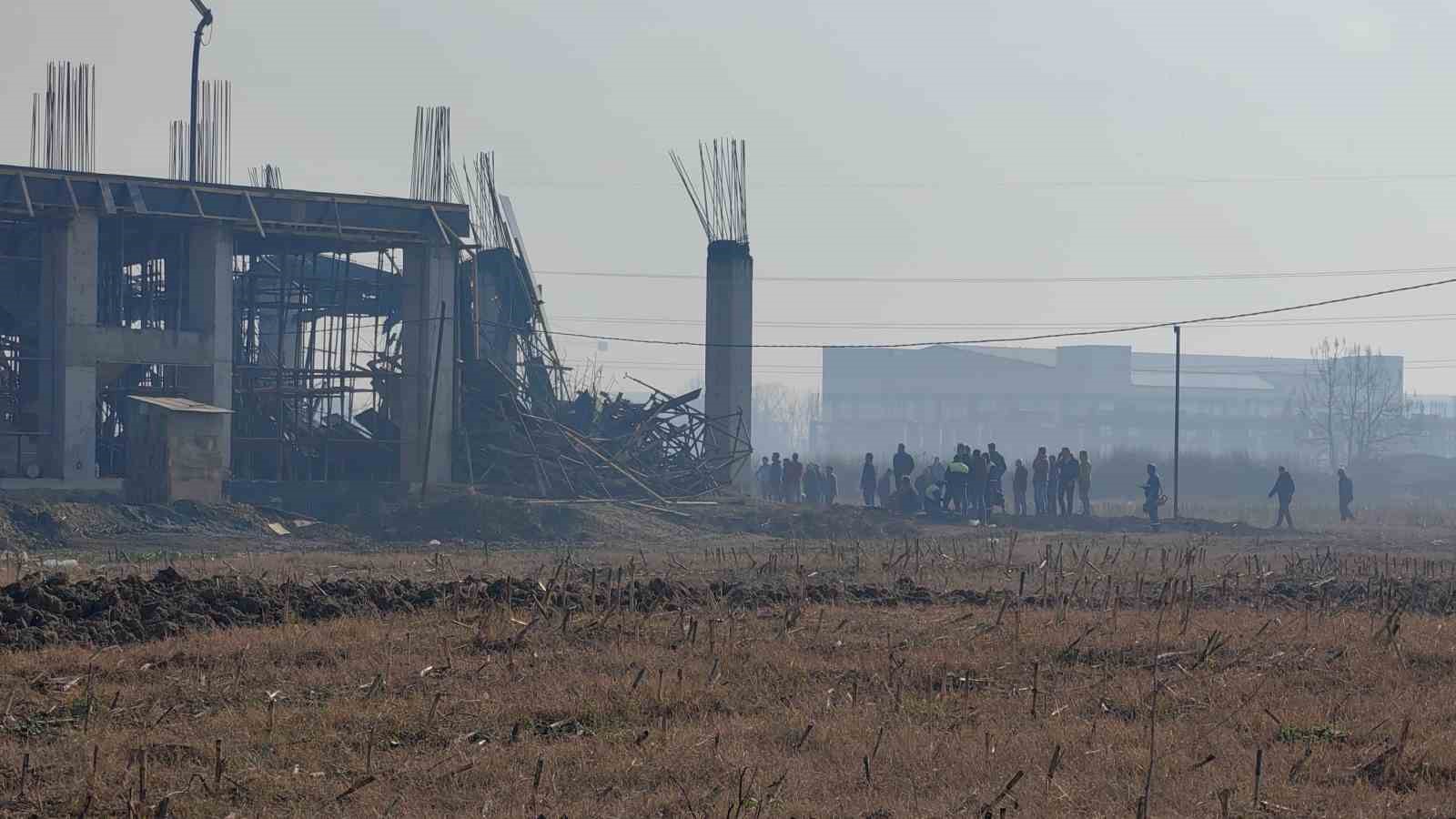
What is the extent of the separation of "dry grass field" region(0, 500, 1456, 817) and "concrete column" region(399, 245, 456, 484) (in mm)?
17944

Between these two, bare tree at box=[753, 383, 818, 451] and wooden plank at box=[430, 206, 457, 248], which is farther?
bare tree at box=[753, 383, 818, 451]

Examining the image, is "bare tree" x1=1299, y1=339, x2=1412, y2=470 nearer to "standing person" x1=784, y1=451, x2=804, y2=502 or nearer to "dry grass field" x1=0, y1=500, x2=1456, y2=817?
"standing person" x1=784, y1=451, x2=804, y2=502

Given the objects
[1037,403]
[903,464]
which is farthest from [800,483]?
[1037,403]

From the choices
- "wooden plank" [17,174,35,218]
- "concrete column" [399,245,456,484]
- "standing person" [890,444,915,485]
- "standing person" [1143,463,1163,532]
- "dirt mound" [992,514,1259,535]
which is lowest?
"dirt mound" [992,514,1259,535]

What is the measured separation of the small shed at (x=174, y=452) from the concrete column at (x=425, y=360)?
17.1 ft

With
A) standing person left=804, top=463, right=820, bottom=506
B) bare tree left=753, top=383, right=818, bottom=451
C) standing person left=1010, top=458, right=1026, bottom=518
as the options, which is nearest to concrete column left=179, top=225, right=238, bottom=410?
standing person left=804, top=463, right=820, bottom=506

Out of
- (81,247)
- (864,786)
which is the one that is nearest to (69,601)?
(864,786)

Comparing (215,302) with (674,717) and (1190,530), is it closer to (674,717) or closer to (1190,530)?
(1190,530)

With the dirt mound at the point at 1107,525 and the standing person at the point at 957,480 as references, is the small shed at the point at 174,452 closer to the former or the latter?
the standing person at the point at 957,480

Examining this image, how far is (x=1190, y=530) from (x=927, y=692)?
2291cm

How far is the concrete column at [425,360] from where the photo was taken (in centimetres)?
3194

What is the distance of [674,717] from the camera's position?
344 inches

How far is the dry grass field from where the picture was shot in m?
7.13

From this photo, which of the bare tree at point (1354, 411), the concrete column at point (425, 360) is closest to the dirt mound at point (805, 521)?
the concrete column at point (425, 360)
